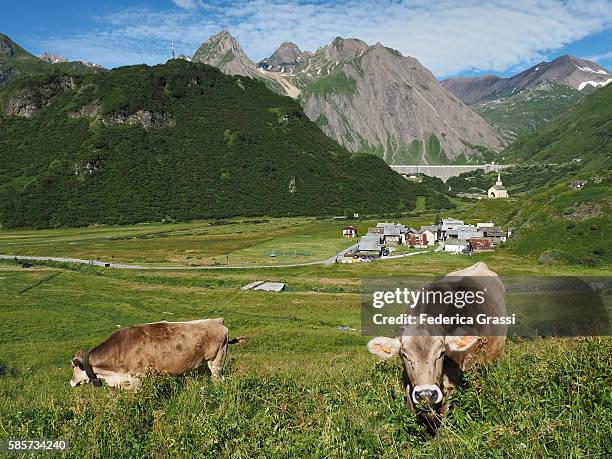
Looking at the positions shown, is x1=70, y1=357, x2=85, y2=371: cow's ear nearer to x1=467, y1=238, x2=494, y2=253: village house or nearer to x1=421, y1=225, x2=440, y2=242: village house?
x1=467, y1=238, x2=494, y2=253: village house

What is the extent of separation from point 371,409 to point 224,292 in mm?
60200

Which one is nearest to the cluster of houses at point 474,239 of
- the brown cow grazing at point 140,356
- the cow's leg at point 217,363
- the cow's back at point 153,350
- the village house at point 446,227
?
the village house at point 446,227

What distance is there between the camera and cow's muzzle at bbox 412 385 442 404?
735cm

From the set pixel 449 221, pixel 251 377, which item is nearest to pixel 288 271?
pixel 449 221

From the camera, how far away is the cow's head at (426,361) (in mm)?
7434

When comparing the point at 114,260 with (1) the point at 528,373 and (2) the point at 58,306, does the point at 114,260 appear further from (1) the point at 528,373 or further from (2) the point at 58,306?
(1) the point at 528,373

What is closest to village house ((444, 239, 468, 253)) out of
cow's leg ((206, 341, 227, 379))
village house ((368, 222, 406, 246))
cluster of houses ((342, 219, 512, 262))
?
cluster of houses ((342, 219, 512, 262))

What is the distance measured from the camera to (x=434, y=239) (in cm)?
12444

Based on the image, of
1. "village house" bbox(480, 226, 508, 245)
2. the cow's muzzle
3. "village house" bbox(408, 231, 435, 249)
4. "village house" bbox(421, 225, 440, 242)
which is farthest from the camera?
"village house" bbox(421, 225, 440, 242)

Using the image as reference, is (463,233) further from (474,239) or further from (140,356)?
(140,356)

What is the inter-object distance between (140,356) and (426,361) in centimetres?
860

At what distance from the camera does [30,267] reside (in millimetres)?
90188

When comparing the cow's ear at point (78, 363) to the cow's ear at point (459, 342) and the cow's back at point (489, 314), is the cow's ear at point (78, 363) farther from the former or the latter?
the cow's back at point (489, 314)

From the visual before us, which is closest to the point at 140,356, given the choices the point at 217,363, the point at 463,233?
the point at 217,363
